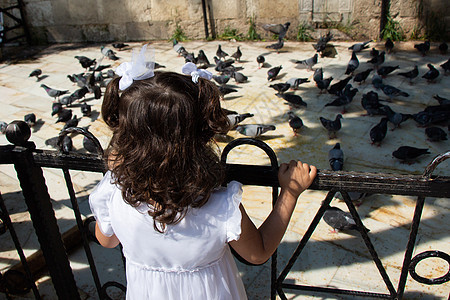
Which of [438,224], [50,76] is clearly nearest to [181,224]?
[438,224]

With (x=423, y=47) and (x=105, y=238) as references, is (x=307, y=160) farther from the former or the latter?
(x=423, y=47)

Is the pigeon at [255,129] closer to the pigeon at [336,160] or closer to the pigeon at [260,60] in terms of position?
the pigeon at [336,160]

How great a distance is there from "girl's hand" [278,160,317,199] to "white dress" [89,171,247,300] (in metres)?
0.20

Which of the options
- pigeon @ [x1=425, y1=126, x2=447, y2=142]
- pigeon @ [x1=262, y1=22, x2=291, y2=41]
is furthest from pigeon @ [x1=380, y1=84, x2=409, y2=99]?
pigeon @ [x1=262, y1=22, x2=291, y2=41]

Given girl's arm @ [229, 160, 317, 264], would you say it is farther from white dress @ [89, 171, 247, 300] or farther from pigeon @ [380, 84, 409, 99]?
pigeon @ [380, 84, 409, 99]

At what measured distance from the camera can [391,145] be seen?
4.91 metres

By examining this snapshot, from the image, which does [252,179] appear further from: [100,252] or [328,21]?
[328,21]

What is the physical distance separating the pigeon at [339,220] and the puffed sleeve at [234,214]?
205 cm

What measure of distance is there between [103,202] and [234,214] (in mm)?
560

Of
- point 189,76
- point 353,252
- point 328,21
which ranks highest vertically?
point 189,76

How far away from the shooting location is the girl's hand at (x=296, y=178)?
155 centimetres

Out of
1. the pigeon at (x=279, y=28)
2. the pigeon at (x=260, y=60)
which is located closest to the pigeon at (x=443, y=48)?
the pigeon at (x=279, y=28)

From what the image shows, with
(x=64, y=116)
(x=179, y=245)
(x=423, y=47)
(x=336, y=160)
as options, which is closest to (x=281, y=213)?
(x=179, y=245)

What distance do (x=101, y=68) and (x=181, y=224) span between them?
23.3 feet
